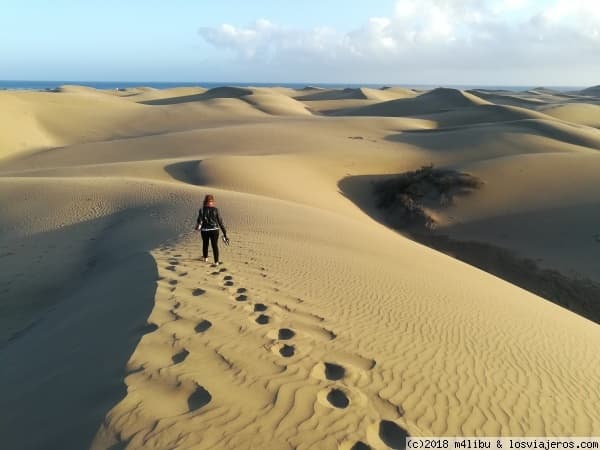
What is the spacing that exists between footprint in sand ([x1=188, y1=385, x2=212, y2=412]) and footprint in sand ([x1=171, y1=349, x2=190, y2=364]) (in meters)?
0.51

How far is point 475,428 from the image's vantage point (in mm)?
3861

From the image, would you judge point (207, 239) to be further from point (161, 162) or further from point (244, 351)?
point (161, 162)

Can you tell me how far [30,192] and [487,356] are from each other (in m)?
15.2

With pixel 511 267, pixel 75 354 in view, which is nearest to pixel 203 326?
Result: pixel 75 354

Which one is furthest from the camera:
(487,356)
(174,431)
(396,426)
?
(487,356)

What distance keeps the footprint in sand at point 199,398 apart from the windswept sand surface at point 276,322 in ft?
0.05

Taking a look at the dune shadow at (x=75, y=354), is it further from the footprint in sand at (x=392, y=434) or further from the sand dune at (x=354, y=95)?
the sand dune at (x=354, y=95)

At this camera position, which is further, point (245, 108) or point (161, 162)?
point (245, 108)

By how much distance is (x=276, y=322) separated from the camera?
5.55 metres

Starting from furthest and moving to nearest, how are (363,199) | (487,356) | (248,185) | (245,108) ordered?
(245,108) → (363,199) → (248,185) → (487,356)

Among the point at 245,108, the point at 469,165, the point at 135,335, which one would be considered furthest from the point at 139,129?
the point at 135,335

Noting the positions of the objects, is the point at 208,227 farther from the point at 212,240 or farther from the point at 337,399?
the point at 337,399

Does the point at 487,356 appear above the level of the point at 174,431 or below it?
below

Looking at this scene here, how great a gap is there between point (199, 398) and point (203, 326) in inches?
59.1
